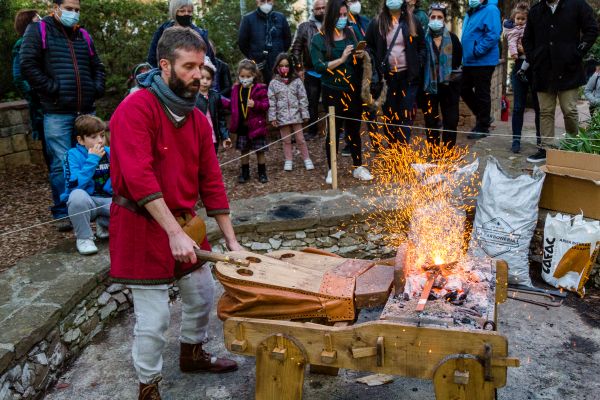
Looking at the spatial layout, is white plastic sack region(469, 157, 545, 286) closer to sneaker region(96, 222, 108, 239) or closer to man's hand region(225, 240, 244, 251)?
man's hand region(225, 240, 244, 251)

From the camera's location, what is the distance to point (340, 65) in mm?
6395

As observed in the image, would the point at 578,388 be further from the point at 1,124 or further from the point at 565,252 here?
the point at 1,124

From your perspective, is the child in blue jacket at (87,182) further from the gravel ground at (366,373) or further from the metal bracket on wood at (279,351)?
the metal bracket on wood at (279,351)

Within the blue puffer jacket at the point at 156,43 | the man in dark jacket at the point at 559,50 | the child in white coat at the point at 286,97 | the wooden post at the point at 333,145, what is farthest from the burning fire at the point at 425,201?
the blue puffer jacket at the point at 156,43

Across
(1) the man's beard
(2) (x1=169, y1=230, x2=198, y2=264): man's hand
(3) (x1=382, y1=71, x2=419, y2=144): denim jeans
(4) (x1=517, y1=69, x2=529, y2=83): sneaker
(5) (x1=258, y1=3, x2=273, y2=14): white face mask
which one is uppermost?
(5) (x1=258, y1=3, x2=273, y2=14): white face mask

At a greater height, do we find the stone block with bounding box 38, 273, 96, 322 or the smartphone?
the smartphone

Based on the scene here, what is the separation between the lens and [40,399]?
146 inches

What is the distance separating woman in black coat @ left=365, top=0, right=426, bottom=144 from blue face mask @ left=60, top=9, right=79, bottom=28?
3180mm

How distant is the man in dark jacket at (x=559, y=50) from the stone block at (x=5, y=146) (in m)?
6.64

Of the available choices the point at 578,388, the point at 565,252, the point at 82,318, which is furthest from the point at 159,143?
the point at 565,252

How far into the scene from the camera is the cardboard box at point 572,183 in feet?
15.6

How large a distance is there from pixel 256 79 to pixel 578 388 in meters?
4.66

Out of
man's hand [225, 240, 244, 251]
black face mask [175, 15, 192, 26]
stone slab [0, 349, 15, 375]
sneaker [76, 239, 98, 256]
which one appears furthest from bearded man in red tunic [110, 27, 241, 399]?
black face mask [175, 15, 192, 26]

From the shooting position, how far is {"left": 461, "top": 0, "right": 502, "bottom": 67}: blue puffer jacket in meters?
7.06
